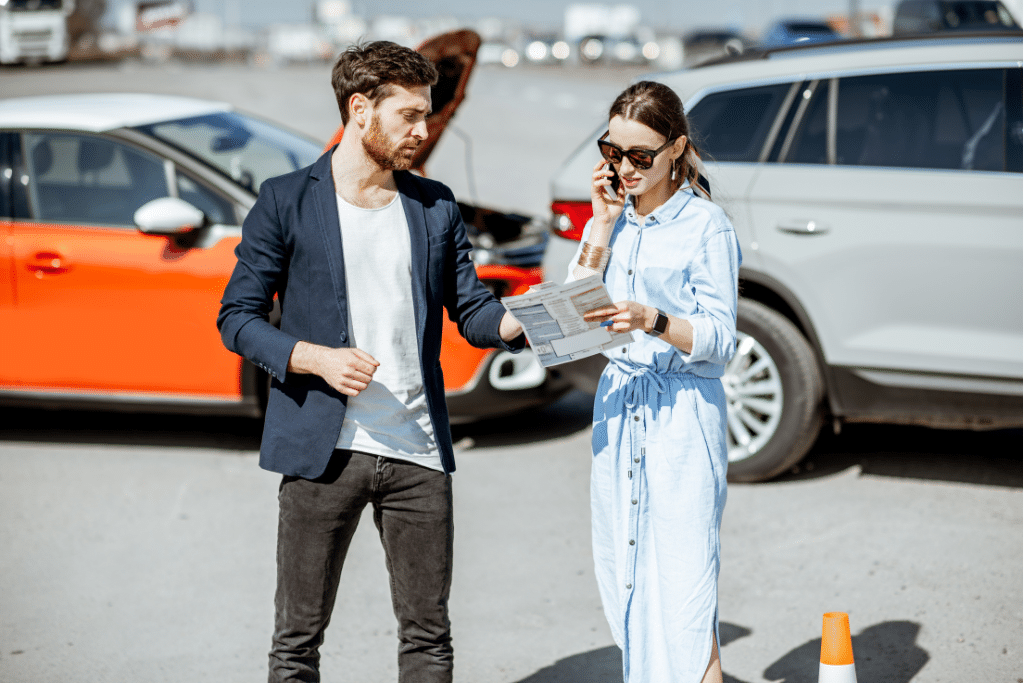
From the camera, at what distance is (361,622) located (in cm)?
393

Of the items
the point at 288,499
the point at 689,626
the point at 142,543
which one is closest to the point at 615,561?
the point at 689,626

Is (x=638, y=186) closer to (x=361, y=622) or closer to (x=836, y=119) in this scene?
(x=361, y=622)

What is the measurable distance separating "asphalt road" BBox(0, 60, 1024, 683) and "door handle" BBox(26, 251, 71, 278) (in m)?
0.94

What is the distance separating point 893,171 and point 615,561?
9.04 ft

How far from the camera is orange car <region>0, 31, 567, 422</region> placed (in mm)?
5336

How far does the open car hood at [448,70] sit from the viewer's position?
540 centimetres

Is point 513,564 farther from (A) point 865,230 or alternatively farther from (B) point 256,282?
(B) point 256,282

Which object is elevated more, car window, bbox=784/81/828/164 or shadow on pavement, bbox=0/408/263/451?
car window, bbox=784/81/828/164

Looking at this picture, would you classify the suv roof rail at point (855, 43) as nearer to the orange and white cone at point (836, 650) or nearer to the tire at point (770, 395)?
the tire at point (770, 395)

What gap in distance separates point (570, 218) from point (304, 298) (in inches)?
110

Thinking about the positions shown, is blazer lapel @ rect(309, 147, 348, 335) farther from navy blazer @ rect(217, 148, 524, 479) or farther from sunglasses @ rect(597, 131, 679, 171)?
sunglasses @ rect(597, 131, 679, 171)

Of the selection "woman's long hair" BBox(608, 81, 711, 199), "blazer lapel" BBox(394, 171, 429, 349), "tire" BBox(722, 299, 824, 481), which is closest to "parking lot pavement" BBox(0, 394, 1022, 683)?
"tire" BBox(722, 299, 824, 481)

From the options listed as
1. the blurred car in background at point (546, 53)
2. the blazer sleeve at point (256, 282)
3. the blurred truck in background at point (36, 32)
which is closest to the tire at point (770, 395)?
the blazer sleeve at point (256, 282)

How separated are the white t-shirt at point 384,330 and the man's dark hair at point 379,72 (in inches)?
10.0
